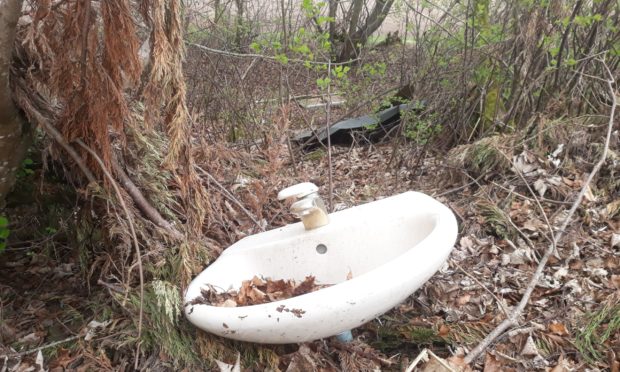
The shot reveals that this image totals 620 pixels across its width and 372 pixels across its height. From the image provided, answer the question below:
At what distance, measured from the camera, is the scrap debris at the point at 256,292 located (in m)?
1.63

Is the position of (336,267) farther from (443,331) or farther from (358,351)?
(443,331)

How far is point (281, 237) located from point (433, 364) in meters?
0.73

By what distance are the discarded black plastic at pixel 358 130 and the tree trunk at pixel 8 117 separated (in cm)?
292

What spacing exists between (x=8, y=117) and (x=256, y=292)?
40.1 inches

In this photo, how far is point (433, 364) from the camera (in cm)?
169

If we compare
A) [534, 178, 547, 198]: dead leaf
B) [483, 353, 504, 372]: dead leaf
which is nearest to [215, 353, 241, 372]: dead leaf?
[483, 353, 504, 372]: dead leaf

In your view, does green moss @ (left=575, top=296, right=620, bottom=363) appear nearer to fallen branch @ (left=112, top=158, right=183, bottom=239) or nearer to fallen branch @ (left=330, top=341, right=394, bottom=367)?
fallen branch @ (left=330, top=341, right=394, bottom=367)

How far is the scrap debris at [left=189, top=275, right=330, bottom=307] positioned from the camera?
1628 millimetres

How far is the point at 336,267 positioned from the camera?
6.31ft

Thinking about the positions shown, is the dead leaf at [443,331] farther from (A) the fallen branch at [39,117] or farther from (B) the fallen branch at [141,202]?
(A) the fallen branch at [39,117]

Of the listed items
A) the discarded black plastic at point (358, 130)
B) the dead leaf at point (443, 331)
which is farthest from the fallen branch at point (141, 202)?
the discarded black plastic at point (358, 130)

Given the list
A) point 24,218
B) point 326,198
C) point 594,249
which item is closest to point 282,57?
point 326,198

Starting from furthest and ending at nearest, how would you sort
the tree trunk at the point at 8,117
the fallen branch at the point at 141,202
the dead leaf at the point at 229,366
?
the fallen branch at the point at 141,202 → the dead leaf at the point at 229,366 → the tree trunk at the point at 8,117

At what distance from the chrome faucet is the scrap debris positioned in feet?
0.71
